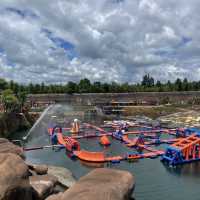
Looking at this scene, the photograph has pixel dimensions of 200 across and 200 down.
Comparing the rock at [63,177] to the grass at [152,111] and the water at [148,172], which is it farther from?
the grass at [152,111]

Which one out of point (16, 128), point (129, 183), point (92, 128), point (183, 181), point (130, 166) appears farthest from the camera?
point (92, 128)

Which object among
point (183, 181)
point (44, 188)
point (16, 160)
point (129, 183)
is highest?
point (16, 160)

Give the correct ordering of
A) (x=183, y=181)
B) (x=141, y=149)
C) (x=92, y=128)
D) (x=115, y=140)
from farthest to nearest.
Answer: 1. (x=92, y=128)
2. (x=115, y=140)
3. (x=141, y=149)
4. (x=183, y=181)

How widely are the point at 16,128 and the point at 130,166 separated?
48670 millimetres

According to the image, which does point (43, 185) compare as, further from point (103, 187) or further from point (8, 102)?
point (8, 102)

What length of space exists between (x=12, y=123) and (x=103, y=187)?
79269mm

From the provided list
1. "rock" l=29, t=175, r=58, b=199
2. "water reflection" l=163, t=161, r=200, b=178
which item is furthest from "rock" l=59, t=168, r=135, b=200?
"water reflection" l=163, t=161, r=200, b=178

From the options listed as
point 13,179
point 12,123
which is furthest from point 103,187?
point 12,123

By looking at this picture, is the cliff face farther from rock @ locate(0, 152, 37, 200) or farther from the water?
rock @ locate(0, 152, 37, 200)

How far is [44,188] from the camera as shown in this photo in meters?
17.5

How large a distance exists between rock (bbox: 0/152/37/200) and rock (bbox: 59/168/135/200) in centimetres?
171

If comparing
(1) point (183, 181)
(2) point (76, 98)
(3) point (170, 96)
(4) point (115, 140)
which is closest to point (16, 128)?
(4) point (115, 140)

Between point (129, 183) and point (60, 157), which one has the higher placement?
point (129, 183)

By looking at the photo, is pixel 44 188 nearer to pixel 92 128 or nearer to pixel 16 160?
pixel 16 160
